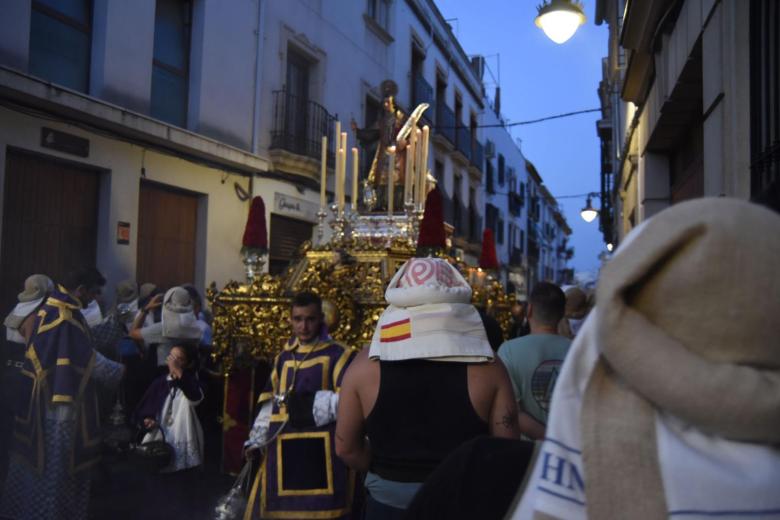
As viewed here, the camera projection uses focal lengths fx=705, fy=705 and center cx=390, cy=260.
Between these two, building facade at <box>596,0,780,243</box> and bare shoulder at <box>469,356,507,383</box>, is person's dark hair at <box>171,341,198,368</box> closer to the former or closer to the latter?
bare shoulder at <box>469,356,507,383</box>

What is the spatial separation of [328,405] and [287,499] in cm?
53

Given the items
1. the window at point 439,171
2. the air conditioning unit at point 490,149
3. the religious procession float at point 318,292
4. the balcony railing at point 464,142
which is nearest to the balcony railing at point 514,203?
the air conditioning unit at point 490,149

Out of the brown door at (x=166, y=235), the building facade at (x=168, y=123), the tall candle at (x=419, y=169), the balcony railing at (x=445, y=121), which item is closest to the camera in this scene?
the tall candle at (x=419, y=169)

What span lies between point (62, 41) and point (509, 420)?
824 cm

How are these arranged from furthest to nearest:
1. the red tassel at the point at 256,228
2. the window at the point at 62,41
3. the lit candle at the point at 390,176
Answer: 1. the window at the point at 62,41
2. the lit candle at the point at 390,176
3. the red tassel at the point at 256,228

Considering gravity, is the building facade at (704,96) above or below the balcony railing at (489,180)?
below

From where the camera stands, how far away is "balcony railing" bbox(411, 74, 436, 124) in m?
19.9

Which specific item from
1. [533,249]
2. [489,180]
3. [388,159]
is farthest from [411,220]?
[533,249]

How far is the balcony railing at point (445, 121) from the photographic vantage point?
70.8ft

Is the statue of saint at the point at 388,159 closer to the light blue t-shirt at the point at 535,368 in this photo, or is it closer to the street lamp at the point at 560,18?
the street lamp at the point at 560,18

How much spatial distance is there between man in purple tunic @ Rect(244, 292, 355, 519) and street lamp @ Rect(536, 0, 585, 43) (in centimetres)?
368

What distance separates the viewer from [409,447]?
8.18ft

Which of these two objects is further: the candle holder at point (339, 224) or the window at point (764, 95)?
the candle holder at point (339, 224)

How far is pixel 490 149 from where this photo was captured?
99.9ft
